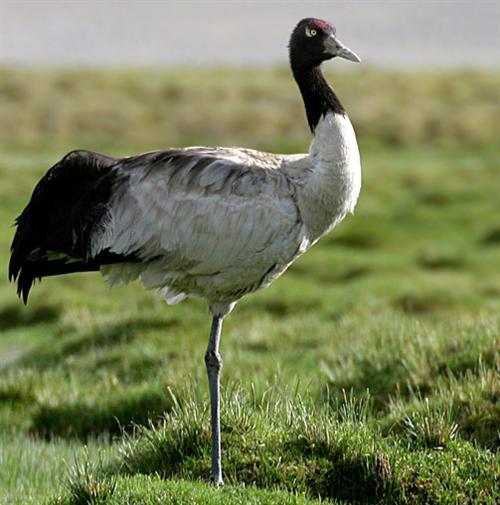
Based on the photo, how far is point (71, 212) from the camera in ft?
25.8

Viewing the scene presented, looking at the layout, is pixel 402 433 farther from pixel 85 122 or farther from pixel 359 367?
pixel 85 122

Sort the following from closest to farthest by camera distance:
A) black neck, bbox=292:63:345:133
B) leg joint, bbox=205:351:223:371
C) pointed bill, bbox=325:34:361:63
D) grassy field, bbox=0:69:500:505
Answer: grassy field, bbox=0:69:500:505
black neck, bbox=292:63:345:133
pointed bill, bbox=325:34:361:63
leg joint, bbox=205:351:223:371

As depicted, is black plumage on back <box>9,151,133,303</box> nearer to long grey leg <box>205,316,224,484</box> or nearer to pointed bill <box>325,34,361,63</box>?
long grey leg <box>205,316,224,484</box>

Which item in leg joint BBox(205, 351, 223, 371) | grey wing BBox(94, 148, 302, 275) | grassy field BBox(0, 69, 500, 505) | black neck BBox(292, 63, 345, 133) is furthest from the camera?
leg joint BBox(205, 351, 223, 371)

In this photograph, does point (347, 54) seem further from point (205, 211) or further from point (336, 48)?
point (205, 211)

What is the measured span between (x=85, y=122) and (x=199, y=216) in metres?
40.2

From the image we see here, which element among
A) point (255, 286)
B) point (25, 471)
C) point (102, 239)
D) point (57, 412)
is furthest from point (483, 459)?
point (57, 412)

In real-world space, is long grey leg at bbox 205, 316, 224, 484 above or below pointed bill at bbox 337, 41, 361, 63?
below

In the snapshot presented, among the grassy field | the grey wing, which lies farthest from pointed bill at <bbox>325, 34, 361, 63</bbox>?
the grassy field

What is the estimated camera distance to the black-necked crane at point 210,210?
745cm

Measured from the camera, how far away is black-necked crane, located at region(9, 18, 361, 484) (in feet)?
24.4

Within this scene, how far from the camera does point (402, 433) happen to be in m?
8.18

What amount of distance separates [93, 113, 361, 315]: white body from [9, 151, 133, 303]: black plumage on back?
106 millimetres

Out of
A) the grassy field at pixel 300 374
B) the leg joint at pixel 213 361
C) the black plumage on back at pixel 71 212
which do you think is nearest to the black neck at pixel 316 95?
the black plumage on back at pixel 71 212
